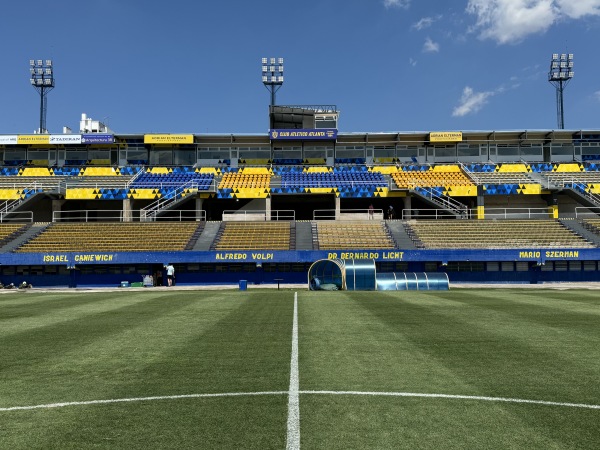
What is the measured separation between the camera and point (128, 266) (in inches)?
1457

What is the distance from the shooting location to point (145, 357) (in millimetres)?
8984

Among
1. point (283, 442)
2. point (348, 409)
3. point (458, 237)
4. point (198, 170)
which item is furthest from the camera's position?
point (198, 170)

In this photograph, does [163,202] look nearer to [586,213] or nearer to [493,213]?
[493,213]

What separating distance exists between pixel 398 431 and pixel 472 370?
316 cm

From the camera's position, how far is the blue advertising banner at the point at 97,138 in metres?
53.1

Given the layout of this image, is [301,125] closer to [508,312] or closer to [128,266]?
[128,266]

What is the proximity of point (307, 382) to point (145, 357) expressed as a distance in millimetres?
3595

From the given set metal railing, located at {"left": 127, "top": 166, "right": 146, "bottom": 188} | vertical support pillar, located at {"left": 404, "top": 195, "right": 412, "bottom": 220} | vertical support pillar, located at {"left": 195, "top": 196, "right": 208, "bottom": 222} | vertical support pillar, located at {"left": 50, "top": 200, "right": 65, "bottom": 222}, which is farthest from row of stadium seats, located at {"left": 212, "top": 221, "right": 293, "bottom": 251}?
vertical support pillar, located at {"left": 50, "top": 200, "right": 65, "bottom": 222}

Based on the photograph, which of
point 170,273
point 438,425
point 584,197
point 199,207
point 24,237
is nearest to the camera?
point 438,425

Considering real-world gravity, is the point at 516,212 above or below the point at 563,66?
below

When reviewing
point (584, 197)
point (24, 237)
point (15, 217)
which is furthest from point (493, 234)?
point (15, 217)

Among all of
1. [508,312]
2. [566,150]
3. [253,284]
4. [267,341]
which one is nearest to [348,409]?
[267,341]

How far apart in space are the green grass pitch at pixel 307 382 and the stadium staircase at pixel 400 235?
24.4 metres

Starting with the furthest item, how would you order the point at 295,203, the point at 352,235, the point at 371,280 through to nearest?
the point at 295,203 → the point at 352,235 → the point at 371,280
